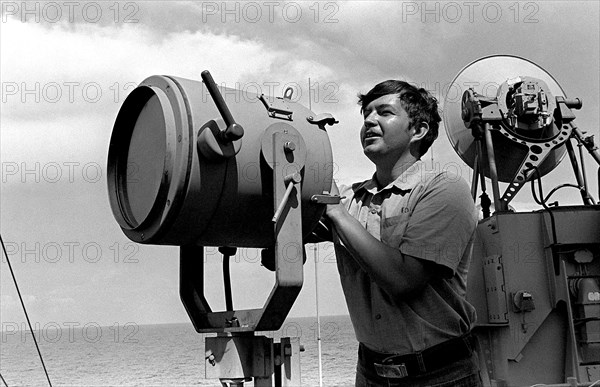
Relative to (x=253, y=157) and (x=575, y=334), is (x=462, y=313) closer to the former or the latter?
(x=253, y=157)

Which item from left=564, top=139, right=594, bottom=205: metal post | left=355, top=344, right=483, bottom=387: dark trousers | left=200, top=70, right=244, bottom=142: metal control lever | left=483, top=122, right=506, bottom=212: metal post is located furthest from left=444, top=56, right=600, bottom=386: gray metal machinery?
left=200, top=70, right=244, bottom=142: metal control lever

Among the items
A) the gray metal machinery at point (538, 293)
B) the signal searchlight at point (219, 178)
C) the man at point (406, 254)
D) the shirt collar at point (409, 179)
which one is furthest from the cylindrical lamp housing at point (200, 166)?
the gray metal machinery at point (538, 293)

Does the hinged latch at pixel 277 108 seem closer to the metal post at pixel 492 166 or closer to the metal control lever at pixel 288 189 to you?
the metal control lever at pixel 288 189

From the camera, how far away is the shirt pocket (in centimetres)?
212

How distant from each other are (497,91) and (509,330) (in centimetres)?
186

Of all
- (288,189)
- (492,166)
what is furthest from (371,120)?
(492,166)

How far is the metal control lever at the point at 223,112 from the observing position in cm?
173

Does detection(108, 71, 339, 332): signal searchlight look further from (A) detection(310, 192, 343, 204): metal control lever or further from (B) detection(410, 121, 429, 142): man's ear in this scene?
(B) detection(410, 121, 429, 142): man's ear

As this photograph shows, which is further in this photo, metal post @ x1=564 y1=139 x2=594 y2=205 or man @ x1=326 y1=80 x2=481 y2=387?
metal post @ x1=564 y1=139 x2=594 y2=205

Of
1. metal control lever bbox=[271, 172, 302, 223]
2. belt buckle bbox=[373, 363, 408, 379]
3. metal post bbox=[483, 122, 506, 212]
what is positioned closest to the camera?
metal control lever bbox=[271, 172, 302, 223]

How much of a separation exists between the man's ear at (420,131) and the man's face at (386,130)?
0.08 feet

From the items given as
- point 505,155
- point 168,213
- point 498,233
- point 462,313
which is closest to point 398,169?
point 462,313

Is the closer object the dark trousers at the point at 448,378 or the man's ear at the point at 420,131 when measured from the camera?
the dark trousers at the point at 448,378

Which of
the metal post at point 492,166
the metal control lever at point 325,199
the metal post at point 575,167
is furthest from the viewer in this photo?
the metal post at point 575,167
